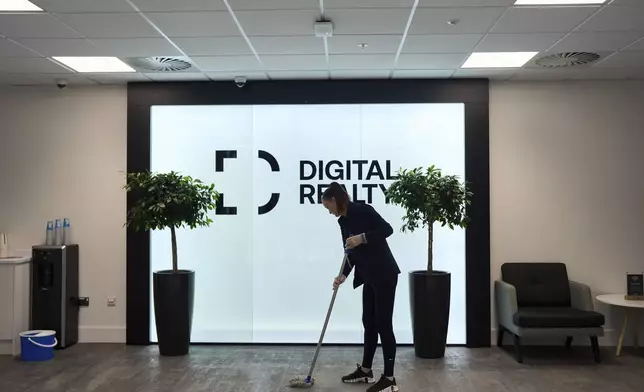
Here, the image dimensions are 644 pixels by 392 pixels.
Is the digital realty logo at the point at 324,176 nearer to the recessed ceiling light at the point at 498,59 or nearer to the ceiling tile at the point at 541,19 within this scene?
the recessed ceiling light at the point at 498,59

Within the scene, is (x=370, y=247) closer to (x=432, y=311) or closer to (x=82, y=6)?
(x=432, y=311)

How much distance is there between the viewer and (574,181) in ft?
20.9

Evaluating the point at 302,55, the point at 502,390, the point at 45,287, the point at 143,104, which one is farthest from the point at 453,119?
the point at 45,287

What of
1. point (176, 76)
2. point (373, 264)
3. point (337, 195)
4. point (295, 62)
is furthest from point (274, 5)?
point (176, 76)

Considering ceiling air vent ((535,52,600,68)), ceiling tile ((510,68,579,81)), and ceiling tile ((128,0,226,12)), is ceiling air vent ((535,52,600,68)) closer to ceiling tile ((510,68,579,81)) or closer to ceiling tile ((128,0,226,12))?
ceiling tile ((510,68,579,81))

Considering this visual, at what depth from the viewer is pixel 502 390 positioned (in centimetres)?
471

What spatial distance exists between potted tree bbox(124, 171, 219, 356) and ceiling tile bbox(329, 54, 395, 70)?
1724mm

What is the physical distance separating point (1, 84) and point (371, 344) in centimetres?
481

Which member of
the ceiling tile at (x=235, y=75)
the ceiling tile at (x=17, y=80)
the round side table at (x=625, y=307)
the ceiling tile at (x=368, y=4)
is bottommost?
the round side table at (x=625, y=307)

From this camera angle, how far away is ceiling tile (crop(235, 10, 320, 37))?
14.1ft

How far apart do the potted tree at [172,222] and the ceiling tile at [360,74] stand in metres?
1.71

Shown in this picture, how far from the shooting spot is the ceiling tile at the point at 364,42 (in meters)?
4.87

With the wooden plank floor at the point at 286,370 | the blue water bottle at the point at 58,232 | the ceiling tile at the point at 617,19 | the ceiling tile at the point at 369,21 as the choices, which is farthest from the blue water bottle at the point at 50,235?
the ceiling tile at the point at 617,19

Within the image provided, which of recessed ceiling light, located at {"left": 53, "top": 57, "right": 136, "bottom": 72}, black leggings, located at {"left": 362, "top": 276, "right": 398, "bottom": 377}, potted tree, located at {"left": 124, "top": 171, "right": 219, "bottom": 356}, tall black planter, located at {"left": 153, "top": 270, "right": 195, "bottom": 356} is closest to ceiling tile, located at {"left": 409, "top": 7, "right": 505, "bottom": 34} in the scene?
black leggings, located at {"left": 362, "top": 276, "right": 398, "bottom": 377}
